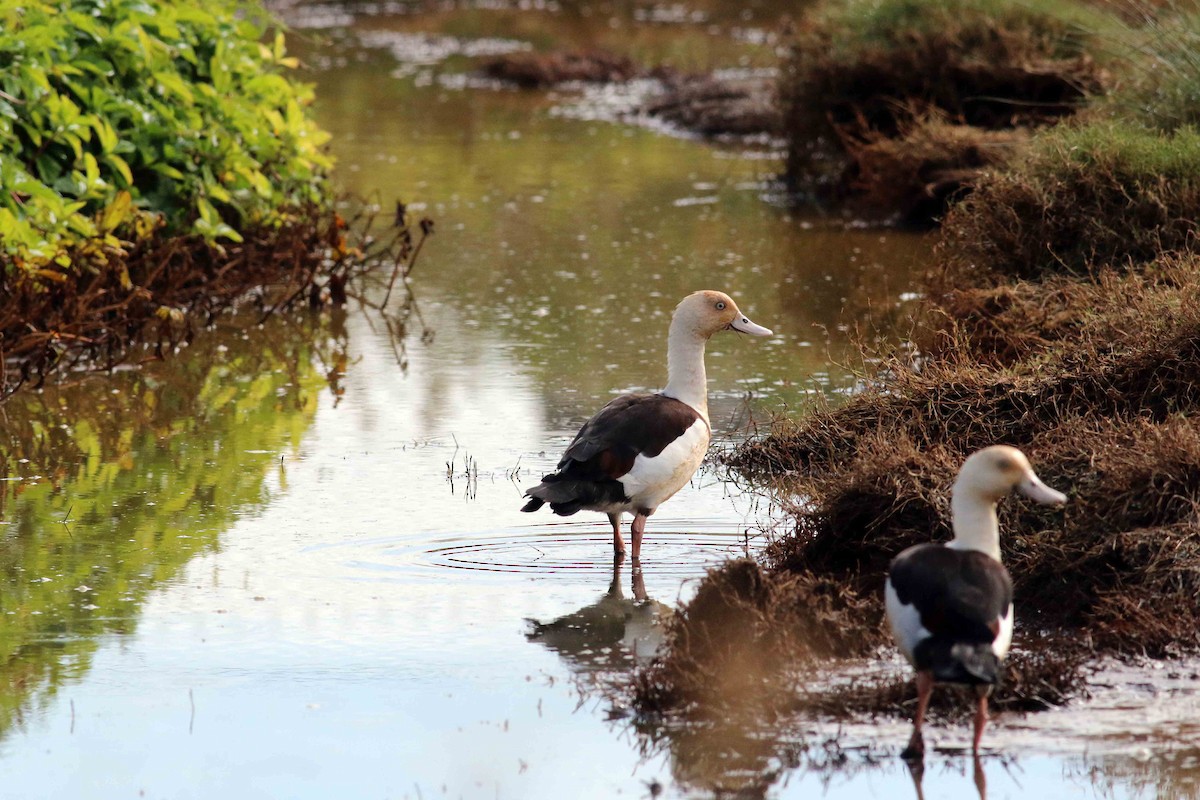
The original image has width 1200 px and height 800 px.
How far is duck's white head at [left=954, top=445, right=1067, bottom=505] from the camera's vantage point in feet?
15.1

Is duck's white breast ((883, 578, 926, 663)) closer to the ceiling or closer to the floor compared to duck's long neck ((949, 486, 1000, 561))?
closer to the floor

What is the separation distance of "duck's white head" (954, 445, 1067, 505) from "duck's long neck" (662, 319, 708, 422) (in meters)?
2.12

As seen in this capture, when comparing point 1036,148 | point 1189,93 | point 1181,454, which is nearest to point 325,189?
point 1036,148

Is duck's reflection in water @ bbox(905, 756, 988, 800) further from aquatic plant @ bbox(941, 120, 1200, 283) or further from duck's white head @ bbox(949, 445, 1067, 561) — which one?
aquatic plant @ bbox(941, 120, 1200, 283)

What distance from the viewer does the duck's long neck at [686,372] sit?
670 centimetres

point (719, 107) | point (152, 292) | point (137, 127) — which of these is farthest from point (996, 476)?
point (719, 107)

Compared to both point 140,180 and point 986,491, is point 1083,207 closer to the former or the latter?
point 986,491

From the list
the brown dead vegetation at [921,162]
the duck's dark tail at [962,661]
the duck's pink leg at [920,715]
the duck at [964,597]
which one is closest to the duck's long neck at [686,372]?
the duck at [964,597]

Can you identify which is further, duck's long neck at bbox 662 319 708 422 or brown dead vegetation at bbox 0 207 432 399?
brown dead vegetation at bbox 0 207 432 399

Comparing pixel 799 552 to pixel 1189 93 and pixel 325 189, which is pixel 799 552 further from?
pixel 325 189

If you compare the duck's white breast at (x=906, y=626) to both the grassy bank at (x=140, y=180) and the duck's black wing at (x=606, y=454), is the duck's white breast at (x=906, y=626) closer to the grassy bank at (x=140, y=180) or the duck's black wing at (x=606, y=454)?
the duck's black wing at (x=606, y=454)

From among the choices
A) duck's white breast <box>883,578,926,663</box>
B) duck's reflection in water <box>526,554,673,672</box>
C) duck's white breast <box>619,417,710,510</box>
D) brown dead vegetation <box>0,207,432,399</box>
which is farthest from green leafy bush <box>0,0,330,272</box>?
duck's white breast <box>883,578,926,663</box>

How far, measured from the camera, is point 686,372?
671cm

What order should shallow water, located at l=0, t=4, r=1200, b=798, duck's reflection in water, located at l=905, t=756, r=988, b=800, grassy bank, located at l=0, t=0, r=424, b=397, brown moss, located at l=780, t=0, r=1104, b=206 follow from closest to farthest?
duck's reflection in water, located at l=905, t=756, r=988, b=800
shallow water, located at l=0, t=4, r=1200, b=798
grassy bank, located at l=0, t=0, r=424, b=397
brown moss, located at l=780, t=0, r=1104, b=206
